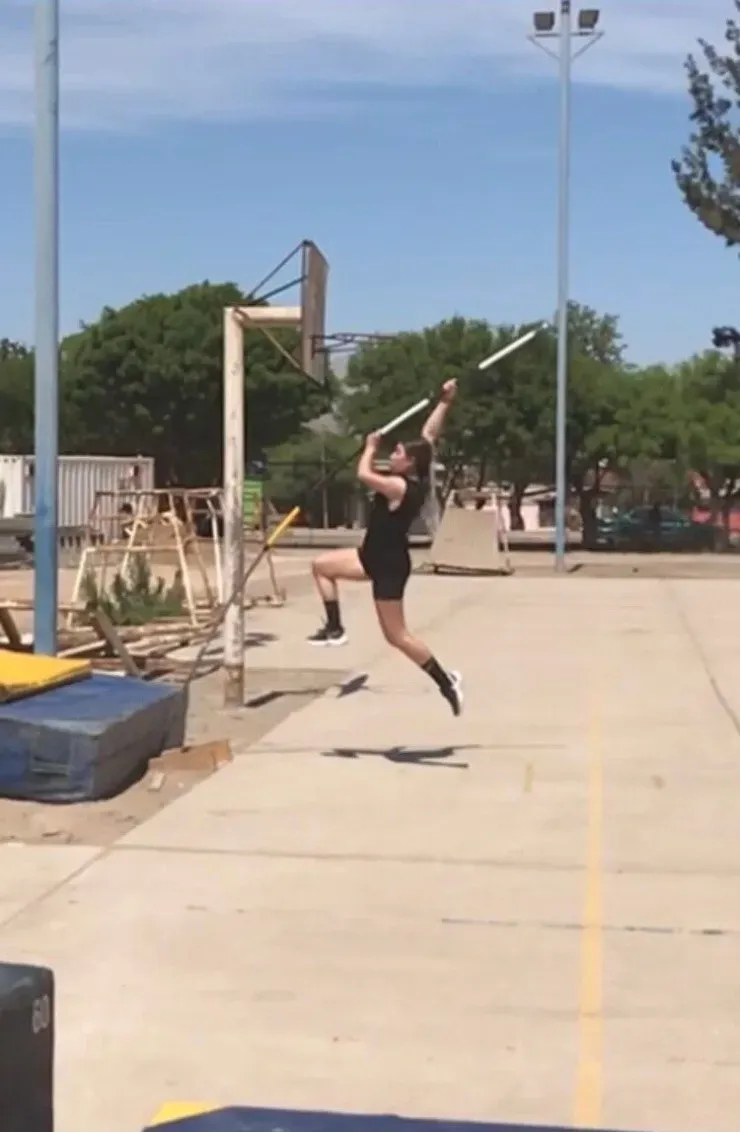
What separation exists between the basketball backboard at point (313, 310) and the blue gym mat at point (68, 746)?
370 centimetres

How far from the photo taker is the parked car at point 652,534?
51.4m

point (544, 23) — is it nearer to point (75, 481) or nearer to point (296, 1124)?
point (75, 481)

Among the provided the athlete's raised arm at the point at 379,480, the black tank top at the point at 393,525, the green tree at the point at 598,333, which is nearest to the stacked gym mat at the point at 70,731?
the black tank top at the point at 393,525

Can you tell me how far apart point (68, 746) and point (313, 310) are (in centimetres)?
463

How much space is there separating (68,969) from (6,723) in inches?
110

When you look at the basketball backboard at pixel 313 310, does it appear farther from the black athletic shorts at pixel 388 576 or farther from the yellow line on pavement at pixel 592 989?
the yellow line on pavement at pixel 592 989

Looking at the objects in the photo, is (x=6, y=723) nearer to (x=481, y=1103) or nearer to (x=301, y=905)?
(x=301, y=905)

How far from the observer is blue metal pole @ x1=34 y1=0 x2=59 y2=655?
12.1 m

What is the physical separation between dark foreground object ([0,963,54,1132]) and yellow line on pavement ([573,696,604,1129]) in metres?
1.81

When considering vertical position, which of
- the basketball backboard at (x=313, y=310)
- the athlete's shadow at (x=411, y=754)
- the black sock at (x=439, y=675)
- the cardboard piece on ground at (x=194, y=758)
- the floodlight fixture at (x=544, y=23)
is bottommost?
the athlete's shadow at (x=411, y=754)

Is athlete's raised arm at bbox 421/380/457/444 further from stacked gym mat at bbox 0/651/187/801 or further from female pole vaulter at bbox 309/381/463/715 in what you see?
stacked gym mat at bbox 0/651/187/801

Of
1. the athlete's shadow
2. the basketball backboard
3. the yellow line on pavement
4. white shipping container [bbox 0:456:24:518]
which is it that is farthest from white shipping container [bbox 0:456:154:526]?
the yellow line on pavement

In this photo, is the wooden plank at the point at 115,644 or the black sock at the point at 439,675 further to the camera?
the wooden plank at the point at 115,644

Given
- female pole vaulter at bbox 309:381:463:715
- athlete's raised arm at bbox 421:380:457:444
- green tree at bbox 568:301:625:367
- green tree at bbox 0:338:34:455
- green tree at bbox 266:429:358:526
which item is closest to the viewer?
female pole vaulter at bbox 309:381:463:715
